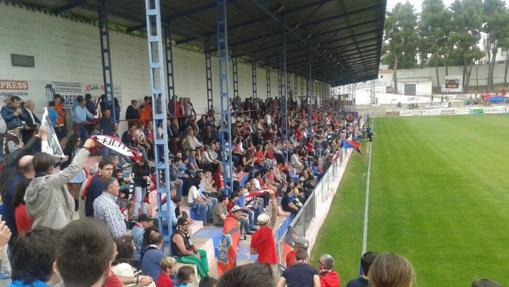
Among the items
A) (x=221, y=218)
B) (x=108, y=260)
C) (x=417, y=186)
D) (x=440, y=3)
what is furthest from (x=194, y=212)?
(x=440, y=3)

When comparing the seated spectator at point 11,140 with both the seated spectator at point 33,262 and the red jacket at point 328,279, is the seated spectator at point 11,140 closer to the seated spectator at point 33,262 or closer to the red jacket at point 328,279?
the red jacket at point 328,279

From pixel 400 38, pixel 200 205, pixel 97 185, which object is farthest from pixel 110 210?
pixel 400 38

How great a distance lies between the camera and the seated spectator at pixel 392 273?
2689 millimetres

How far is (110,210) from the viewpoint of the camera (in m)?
5.20

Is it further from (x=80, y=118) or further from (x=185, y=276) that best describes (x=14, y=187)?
(x=80, y=118)

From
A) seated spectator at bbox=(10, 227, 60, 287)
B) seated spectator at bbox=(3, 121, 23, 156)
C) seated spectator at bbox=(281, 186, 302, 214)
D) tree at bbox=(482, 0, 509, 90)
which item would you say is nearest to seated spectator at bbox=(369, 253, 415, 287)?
seated spectator at bbox=(10, 227, 60, 287)

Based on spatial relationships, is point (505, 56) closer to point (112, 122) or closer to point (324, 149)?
point (324, 149)

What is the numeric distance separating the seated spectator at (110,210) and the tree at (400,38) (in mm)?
89416

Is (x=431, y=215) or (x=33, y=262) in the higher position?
(x=33, y=262)

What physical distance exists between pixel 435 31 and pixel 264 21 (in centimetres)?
8126

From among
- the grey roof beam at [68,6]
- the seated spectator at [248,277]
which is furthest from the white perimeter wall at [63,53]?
the seated spectator at [248,277]

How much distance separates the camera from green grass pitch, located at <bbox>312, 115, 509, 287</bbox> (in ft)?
32.6

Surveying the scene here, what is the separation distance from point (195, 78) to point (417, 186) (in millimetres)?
10650

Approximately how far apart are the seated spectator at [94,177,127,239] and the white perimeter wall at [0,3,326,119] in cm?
664
